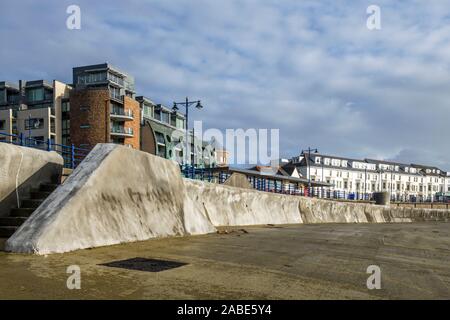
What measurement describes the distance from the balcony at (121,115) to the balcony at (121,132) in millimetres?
2104

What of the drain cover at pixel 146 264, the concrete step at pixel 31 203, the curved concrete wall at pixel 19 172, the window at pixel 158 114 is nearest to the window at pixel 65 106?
the window at pixel 158 114

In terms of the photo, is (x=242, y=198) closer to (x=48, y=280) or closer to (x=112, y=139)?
(x=48, y=280)

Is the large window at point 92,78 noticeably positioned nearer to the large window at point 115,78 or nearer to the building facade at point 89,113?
the building facade at point 89,113

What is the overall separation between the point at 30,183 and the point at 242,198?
389 inches

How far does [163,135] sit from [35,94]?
28362mm

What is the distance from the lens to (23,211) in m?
9.25

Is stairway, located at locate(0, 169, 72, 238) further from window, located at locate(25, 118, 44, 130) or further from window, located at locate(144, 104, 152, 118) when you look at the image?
window, located at locate(144, 104, 152, 118)

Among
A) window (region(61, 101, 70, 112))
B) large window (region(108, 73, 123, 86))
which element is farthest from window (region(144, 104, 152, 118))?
window (region(61, 101, 70, 112))

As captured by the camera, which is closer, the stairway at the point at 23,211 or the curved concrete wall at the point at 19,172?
the stairway at the point at 23,211

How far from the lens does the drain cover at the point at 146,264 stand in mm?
6378
